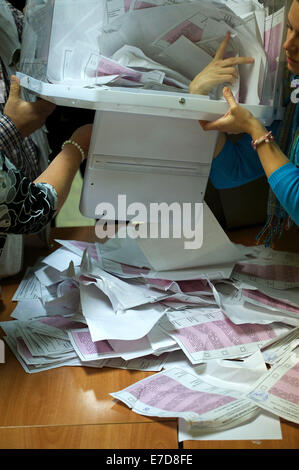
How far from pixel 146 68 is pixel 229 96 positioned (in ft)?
0.62

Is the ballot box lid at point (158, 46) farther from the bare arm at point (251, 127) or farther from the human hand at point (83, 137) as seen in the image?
the human hand at point (83, 137)

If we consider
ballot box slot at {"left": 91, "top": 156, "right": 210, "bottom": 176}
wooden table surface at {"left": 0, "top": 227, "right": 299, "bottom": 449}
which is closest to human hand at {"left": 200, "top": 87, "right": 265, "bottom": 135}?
ballot box slot at {"left": 91, "top": 156, "right": 210, "bottom": 176}

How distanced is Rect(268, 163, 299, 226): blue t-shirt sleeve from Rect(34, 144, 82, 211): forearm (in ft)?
1.36

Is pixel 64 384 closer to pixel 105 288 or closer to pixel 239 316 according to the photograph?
pixel 105 288

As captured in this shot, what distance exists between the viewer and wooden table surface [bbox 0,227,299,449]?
783 millimetres

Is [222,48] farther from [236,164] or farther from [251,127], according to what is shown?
[236,164]

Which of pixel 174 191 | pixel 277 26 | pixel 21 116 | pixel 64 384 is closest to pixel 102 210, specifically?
pixel 174 191

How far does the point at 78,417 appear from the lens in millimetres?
835

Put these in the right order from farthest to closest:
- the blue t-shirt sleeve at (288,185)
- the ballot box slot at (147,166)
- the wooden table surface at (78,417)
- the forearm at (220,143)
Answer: the forearm at (220,143)
the ballot box slot at (147,166)
the blue t-shirt sleeve at (288,185)
the wooden table surface at (78,417)

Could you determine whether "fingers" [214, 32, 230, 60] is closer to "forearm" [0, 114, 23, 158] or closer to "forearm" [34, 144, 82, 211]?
"forearm" [34, 144, 82, 211]

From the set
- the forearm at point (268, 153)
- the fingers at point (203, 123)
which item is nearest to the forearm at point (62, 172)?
the fingers at point (203, 123)

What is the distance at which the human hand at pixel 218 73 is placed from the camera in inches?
39.4

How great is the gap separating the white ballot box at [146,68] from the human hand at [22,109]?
1.9 inches

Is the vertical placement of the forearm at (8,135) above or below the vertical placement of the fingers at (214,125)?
below
